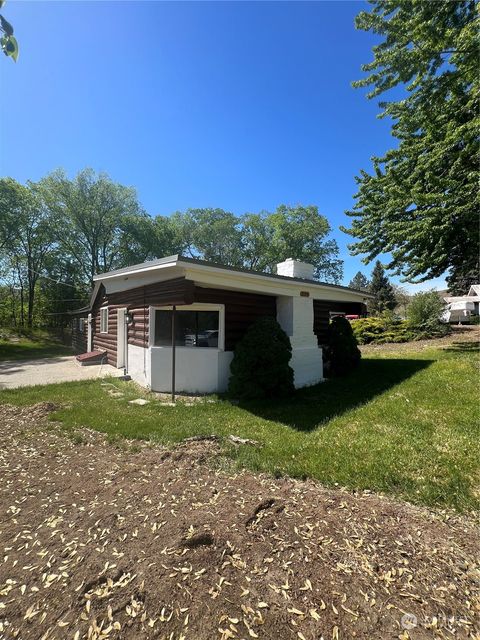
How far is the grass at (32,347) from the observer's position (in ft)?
54.5

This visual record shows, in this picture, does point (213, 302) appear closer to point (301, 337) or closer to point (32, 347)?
point (301, 337)

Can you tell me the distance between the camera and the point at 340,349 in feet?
31.2

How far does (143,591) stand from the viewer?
195 centimetres

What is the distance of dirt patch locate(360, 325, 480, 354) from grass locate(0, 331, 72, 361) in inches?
675

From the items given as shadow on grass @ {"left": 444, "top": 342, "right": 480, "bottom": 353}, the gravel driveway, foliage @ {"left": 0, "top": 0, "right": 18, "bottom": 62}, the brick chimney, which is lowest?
the gravel driveway

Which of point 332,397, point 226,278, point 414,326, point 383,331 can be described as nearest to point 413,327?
point 414,326

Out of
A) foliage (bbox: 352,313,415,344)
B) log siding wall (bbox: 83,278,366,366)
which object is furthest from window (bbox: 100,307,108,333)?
foliage (bbox: 352,313,415,344)

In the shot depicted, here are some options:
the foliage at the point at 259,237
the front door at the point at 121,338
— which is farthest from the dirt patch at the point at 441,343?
the foliage at the point at 259,237

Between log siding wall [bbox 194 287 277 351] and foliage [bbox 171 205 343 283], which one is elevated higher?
foliage [bbox 171 205 343 283]

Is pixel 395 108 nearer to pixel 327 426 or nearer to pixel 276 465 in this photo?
pixel 327 426

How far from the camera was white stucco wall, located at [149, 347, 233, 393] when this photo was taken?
23.9 ft

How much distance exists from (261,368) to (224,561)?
4.57 metres

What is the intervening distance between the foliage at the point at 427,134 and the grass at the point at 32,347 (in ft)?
58.3

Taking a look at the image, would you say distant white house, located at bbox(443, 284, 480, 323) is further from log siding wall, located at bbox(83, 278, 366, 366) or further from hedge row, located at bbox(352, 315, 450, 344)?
log siding wall, located at bbox(83, 278, 366, 366)
